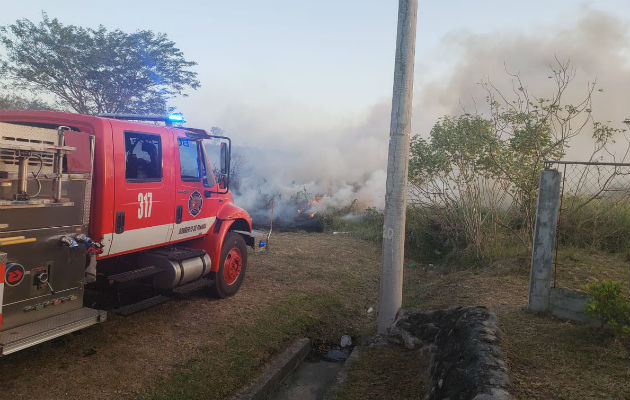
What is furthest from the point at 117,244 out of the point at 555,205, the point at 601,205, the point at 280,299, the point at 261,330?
the point at 601,205

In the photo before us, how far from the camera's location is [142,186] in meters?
5.04

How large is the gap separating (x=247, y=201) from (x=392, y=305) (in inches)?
476

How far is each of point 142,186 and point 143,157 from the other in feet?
1.19

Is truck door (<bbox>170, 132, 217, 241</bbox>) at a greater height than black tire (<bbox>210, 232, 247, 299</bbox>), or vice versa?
truck door (<bbox>170, 132, 217, 241</bbox>)

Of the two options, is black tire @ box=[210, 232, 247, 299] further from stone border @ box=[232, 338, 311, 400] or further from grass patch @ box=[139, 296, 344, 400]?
stone border @ box=[232, 338, 311, 400]

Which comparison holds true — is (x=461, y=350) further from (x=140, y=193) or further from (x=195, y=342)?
(x=140, y=193)

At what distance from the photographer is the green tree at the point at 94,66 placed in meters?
17.5

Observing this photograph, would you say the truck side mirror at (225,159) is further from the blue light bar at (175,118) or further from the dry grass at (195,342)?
the dry grass at (195,342)

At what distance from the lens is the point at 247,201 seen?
1691 centimetres

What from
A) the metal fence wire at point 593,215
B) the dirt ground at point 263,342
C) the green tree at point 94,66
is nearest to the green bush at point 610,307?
the dirt ground at point 263,342

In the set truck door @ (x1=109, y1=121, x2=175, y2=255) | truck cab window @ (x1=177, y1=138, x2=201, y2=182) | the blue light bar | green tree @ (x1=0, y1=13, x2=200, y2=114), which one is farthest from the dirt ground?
green tree @ (x1=0, y1=13, x2=200, y2=114)

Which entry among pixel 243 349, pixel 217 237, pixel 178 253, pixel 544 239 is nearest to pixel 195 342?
pixel 243 349

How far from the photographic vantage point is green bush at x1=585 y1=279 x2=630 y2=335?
12.6 ft

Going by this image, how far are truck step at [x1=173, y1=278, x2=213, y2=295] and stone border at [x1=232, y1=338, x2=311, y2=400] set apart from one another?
5.01 feet
